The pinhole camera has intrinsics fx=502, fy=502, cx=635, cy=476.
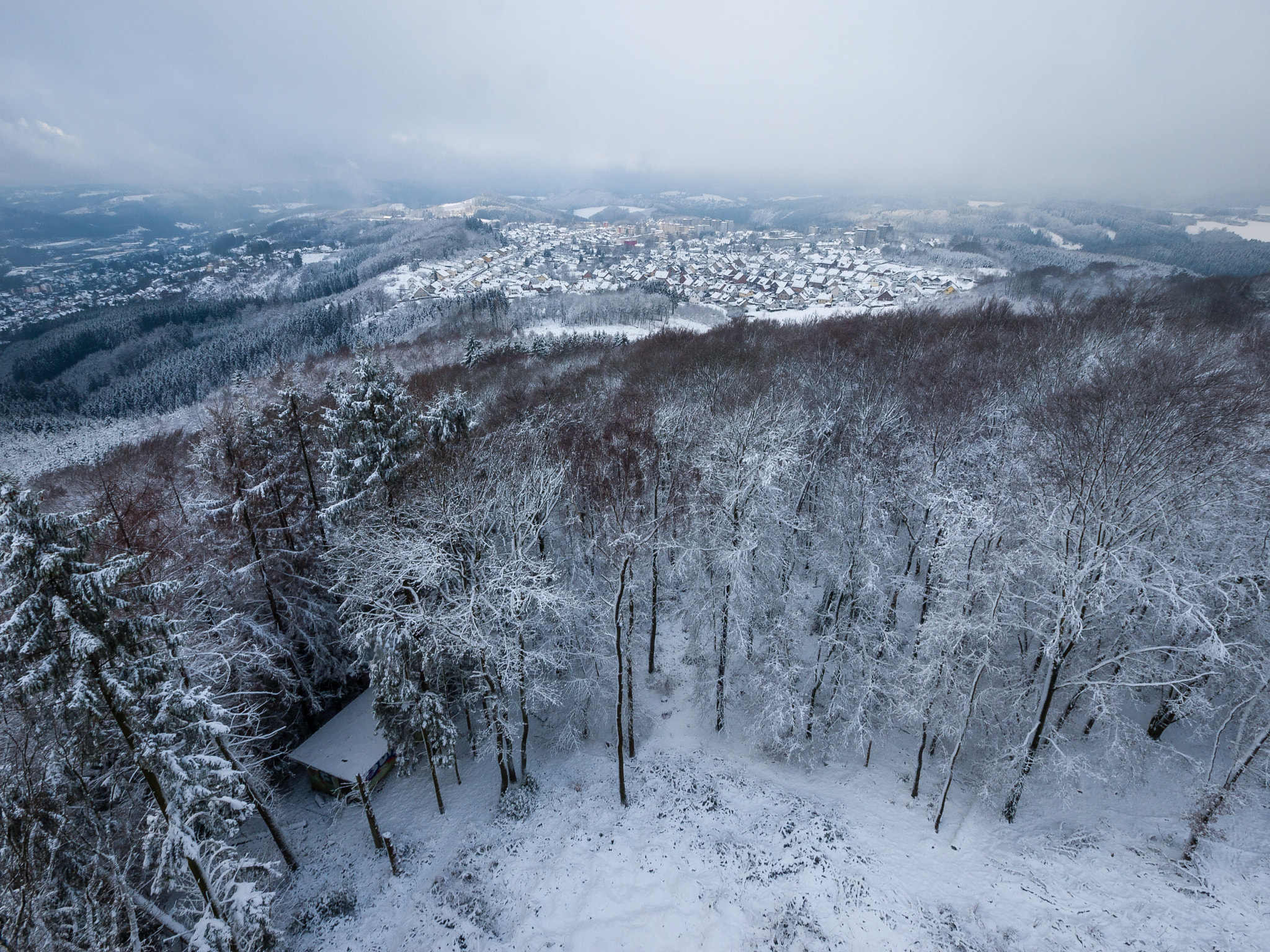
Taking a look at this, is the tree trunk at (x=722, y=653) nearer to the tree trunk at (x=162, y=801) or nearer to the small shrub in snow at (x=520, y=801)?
the small shrub in snow at (x=520, y=801)

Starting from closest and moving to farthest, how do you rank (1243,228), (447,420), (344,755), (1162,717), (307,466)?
1. (1162,717)
2. (344,755)
3. (307,466)
4. (447,420)
5. (1243,228)

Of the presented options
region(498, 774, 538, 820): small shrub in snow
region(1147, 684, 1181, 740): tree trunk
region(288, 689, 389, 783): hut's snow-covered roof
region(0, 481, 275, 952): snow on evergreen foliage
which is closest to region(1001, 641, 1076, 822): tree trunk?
region(1147, 684, 1181, 740): tree trunk

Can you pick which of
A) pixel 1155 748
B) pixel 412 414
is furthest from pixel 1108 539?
pixel 412 414

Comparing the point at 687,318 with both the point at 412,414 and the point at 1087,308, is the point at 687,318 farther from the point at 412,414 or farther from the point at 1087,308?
the point at 412,414

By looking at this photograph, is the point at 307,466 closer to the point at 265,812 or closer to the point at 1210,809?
the point at 265,812

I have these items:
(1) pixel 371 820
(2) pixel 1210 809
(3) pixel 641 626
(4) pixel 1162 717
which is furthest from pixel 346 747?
(4) pixel 1162 717


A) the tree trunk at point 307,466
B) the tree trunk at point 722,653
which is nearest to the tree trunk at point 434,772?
the tree trunk at point 307,466

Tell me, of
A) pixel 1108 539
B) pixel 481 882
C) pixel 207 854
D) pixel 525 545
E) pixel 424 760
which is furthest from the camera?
pixel 424 760

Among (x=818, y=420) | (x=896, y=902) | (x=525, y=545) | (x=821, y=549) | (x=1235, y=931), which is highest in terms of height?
(x=818, y=420)
